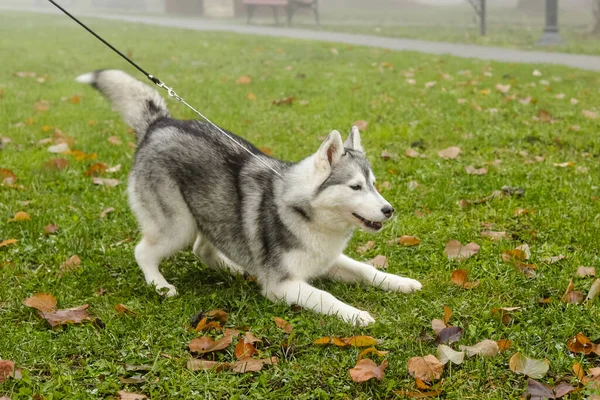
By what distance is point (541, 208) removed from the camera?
5.38m

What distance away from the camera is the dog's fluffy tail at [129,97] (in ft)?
15.8

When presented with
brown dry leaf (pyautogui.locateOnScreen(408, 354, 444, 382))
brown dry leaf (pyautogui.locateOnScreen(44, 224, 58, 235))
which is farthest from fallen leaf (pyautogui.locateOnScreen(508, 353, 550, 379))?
brown dry leaf (pyautogui.locateOnScreen(44, 224, 58, 235))

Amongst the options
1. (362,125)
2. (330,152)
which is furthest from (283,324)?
(362,125)

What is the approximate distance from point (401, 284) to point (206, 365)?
1.39 meters

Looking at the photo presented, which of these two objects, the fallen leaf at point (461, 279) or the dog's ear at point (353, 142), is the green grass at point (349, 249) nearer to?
the fallen leaf at point (461, 279)

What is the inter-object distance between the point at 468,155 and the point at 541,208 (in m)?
1.70

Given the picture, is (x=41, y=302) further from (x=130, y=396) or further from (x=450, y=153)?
(x=450, y=153)

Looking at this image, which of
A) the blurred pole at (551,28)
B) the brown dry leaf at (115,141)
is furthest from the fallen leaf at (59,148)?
the blurred pole at (551,28)

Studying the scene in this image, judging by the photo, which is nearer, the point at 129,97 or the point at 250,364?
the point at 250,364

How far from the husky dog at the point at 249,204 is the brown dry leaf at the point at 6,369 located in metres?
1.14

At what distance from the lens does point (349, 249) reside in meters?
5.02

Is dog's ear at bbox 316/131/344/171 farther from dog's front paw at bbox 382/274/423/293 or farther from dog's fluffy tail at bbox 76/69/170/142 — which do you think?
dog's fluffy tail at bbox 76/69/170/142

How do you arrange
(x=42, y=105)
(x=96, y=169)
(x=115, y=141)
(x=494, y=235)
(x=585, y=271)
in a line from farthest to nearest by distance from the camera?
(x=42, y=105) → (x=115, y=141) → (x=96, y=169) → (x=494, y=235) → (x=585, y=271)

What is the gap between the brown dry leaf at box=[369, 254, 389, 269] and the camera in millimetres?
4672
